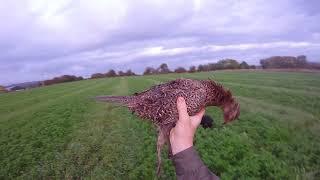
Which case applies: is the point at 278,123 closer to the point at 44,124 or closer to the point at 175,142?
the point at 44,124

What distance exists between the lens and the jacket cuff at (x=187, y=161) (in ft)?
10.4

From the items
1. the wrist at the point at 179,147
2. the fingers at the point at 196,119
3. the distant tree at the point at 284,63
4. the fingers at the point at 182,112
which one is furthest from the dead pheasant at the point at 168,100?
the distant tree at the point at 284,63

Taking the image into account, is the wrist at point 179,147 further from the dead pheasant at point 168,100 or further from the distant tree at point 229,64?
the distant tree at point 229,64

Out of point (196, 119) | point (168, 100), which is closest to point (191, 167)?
point (196, 119)

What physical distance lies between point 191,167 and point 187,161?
6 centimetres

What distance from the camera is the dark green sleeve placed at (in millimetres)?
3154

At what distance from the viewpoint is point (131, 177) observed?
38.3ft

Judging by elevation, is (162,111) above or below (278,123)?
above

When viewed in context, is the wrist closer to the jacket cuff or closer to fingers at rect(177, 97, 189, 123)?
the jacket cuff

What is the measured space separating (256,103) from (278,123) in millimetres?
8314

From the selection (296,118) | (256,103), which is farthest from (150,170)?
(256,103)

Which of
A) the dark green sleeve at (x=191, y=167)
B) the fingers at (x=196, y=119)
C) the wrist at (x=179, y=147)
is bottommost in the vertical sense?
the dark green sleeve at (x=191, y=167)

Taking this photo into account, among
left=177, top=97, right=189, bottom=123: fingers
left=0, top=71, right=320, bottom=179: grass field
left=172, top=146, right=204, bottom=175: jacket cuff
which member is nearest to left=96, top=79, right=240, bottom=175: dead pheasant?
left=177, top=97, right=189, bottom=123: fingers

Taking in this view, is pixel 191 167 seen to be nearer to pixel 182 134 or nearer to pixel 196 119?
pixel 182 134
